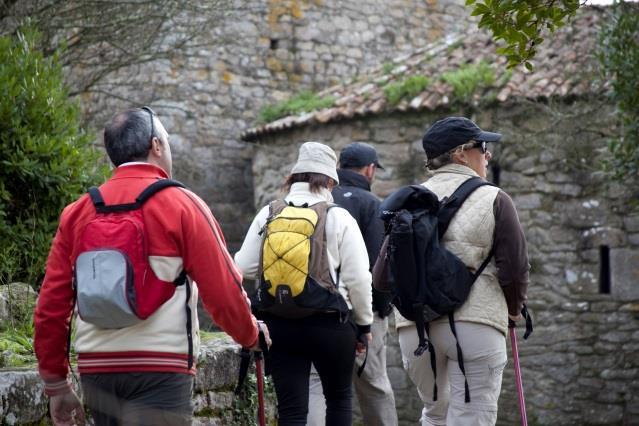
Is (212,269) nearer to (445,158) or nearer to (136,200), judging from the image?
(136,200)

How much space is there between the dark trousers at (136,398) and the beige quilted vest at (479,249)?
4.86 ft

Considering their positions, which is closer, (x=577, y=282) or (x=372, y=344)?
(x=372, y=344)

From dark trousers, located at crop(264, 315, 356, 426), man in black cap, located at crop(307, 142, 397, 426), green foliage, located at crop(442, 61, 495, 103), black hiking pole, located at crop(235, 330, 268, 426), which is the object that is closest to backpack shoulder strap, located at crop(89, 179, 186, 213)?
black hiking pole, located at crop(235, 330, 268, 426)

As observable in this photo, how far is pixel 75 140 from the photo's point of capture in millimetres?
6312

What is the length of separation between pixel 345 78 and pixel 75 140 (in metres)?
7.51

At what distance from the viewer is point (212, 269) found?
3023 millimetres

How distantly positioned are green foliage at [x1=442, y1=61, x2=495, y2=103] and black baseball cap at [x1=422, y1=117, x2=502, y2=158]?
5.55 meters

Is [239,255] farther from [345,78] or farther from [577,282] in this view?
[345,78]

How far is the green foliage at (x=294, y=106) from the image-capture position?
37.1ft

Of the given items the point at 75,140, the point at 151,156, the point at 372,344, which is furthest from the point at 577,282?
the point at 151,156

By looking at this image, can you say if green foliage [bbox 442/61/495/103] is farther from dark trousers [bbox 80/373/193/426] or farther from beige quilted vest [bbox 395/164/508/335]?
dark trousers [bbox 80/373/193/426]

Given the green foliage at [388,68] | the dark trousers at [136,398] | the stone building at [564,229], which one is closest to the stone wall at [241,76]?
the green foliage at [388,68]

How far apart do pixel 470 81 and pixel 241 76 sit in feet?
12.9

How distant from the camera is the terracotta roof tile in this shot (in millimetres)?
9648
